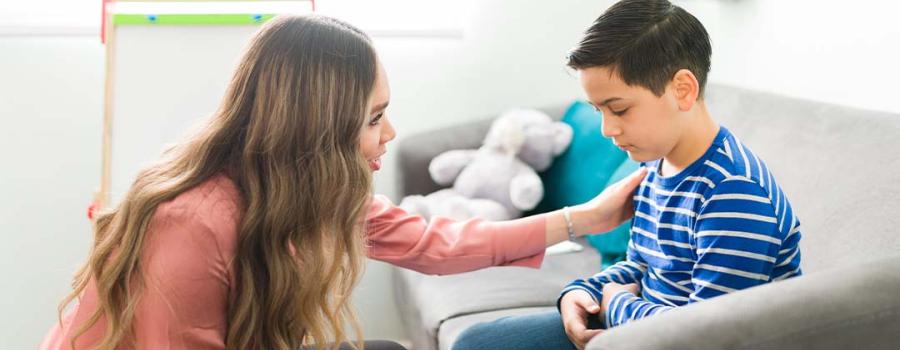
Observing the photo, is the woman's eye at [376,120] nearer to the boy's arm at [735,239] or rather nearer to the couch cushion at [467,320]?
the boy's arm at [735,239]

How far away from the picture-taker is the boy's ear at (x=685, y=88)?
1308 mm

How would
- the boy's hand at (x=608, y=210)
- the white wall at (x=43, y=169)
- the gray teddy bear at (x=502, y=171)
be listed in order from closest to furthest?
the boy's hand at (x=608, y=210), the gray teddy bear at (x=502, y=171), the white wall at (x=43, y=169)

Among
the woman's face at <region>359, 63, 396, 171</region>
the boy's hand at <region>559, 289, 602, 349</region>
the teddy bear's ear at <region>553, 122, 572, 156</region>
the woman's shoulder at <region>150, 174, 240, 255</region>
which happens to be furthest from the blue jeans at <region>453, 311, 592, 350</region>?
the teddy bear's ear at <region>553, 122, 572, 156</region>

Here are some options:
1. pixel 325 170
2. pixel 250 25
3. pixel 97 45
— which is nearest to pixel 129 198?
pixel 325 170

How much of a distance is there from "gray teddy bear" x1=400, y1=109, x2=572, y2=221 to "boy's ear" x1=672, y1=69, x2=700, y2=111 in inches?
40.8

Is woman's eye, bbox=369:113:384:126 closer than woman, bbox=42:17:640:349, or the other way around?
woman, bbox=42:17:640:349

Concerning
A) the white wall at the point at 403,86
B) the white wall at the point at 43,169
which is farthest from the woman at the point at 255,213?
the white wall at the point at 43,169

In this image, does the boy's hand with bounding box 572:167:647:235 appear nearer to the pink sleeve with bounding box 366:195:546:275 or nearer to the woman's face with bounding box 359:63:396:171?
the pink sleeve with bounding box 366:195:546:275

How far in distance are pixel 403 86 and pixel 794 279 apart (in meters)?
1.79

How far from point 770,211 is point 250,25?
1.52 m

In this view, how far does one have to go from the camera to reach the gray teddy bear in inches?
Result: 92.7

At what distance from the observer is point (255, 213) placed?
121 cm

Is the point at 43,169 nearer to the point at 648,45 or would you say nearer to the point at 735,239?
the point at 648,45

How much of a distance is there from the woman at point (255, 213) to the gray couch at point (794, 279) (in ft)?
1.38
